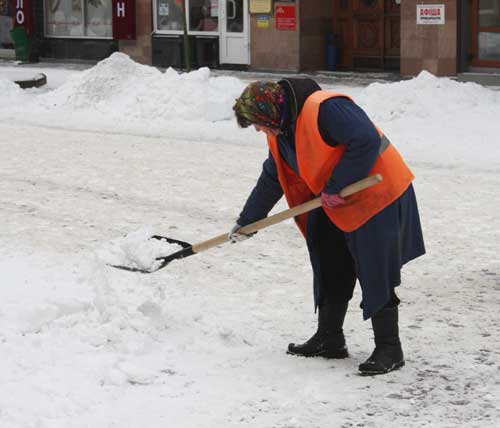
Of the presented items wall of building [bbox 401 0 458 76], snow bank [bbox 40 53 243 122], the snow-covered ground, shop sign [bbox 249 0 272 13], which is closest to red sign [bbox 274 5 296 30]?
shop sign [bbox 249 0 272 13]

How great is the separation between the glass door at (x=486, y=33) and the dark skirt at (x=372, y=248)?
13.8 metres

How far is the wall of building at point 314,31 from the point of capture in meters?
21.3

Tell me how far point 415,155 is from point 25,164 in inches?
152

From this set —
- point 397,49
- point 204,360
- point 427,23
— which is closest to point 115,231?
point 204,360

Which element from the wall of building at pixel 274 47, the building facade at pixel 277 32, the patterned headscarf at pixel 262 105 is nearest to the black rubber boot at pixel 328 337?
the patterned headscarf at pixel 262 105

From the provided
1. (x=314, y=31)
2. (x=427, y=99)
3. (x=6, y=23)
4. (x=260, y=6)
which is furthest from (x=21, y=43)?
(x=427, y=99)

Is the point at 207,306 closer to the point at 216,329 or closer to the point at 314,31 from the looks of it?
the point at 216,329

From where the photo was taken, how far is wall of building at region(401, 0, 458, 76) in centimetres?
1897

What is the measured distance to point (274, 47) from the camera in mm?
21750

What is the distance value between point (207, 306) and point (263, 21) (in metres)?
15.5

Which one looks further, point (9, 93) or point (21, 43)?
point (21, 43)

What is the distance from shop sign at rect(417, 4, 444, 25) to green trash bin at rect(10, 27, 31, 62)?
9.87 meters

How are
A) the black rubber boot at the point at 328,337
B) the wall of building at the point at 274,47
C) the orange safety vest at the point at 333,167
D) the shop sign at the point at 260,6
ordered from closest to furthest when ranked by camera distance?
1. the orange safety vest at the point at 333,167
2. the black rubber boot at the point at 328,337
3. the wall of building at the point at 274,47
4. the shop sign at the point at 260,6

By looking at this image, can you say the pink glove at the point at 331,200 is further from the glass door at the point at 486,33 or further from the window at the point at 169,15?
the window at the point at 169,15
